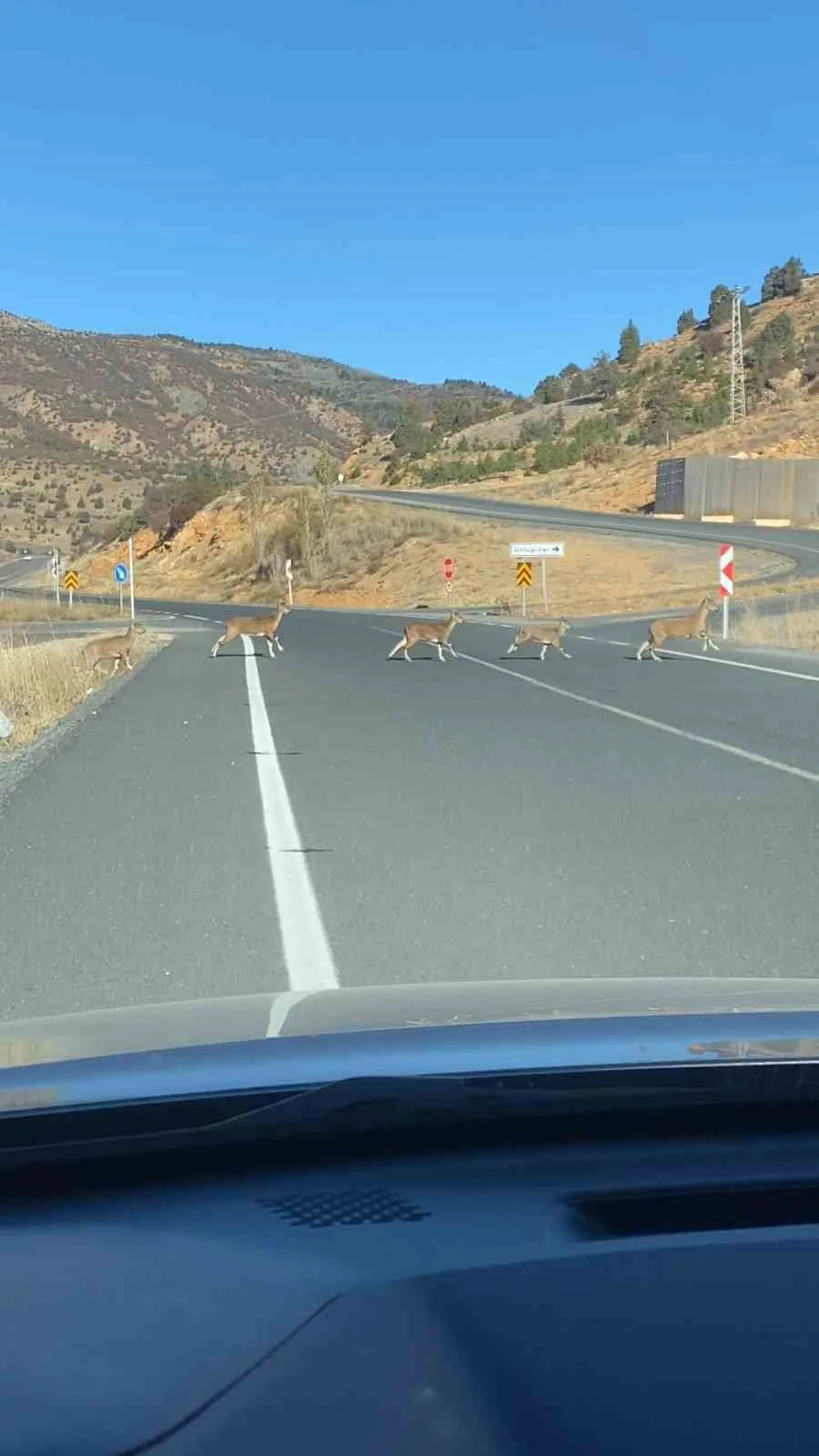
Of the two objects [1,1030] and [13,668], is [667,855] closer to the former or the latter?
[1,1030]

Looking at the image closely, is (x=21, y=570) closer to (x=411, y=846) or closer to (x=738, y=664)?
(x=738, y=664)

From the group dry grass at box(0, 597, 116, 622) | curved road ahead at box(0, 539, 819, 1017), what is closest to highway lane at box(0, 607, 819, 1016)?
curved road ahead at box(0, 539, 819, 1017)

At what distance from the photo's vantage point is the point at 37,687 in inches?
879

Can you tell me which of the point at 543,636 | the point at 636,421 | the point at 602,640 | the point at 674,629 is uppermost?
the point at 636,421

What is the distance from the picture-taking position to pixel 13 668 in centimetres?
2384

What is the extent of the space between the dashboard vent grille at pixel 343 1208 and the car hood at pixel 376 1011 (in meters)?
0.75

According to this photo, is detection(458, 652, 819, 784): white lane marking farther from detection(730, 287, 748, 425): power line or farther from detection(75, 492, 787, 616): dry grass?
detection(730, 287, 748, 425): power line

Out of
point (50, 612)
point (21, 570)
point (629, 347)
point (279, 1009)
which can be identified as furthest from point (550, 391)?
point (279, 1009)

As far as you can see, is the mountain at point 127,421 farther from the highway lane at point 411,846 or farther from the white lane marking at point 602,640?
the highway lane at point 411,846

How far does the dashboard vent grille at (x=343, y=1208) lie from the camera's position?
113 inches

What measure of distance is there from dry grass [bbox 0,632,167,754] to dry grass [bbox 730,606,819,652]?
13.8m

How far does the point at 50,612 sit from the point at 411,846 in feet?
166

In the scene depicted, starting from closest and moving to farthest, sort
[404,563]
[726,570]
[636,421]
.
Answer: [726,570] → [404,563] → [636,421]

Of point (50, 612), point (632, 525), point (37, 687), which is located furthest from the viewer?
point (632, 525)
